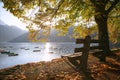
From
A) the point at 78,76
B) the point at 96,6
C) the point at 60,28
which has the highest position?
the point at 96,6

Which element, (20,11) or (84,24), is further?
(84,24)

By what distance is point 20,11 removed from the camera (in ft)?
49.4

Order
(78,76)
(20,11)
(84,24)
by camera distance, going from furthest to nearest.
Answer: (84,24), (20,11), (78,76)

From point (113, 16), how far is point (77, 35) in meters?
5.20

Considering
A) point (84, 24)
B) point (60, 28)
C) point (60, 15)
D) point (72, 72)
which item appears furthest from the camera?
point (84, 24)

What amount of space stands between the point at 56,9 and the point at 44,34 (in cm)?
265

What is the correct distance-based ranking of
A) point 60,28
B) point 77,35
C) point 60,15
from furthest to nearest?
point 77,35, point 60,28, point 60,15

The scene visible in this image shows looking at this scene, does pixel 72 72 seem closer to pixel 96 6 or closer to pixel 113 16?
pixel 96 6

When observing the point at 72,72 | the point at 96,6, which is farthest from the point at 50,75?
the point at 96,6

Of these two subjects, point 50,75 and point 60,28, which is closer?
point 50,75

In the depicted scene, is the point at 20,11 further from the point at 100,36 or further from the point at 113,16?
the point at 113,16

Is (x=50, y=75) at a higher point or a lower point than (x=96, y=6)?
lower

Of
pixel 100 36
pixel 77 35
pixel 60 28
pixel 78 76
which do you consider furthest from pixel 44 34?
pixel 78 76

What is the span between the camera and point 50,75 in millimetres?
9719
